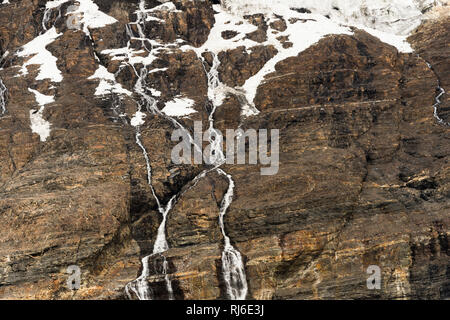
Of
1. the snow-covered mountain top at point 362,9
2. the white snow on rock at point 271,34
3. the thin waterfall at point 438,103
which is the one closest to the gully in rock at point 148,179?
the white snow on rock at point 271,34

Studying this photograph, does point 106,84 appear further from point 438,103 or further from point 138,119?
point 438,103

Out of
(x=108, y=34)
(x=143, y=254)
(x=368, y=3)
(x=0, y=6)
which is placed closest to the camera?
(x=143, y=254)

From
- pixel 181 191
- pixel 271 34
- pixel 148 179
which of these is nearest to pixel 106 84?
pixel 148 179

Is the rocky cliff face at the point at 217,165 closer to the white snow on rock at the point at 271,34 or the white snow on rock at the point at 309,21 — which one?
the white snow on rock at the point at 271,34

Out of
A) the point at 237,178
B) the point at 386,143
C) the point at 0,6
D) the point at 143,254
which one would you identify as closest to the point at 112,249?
the point at 143,254

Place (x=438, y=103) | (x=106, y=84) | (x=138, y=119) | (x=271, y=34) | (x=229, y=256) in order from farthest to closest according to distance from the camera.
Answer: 1. (x=271, y=34)
2. (x=106, y=84)
3. (x=138, y=119)
4. (x=438, y=103)
5. (x=229, y=256)
